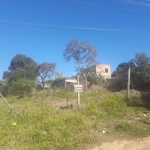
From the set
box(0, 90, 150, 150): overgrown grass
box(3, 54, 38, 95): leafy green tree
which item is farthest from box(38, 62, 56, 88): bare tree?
box(0, 90, 150, 150): overgrown grass

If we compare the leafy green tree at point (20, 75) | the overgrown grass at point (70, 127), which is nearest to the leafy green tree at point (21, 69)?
the leafy green tree at point (20, 75)

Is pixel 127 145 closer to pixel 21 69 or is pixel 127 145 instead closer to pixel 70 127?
pixel 70 127

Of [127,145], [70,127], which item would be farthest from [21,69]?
[127,145]

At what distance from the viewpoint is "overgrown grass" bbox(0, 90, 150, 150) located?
4953mm

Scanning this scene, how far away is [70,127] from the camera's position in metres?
5.71

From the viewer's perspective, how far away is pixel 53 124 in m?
5.77

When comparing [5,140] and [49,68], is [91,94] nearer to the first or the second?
[5,140]

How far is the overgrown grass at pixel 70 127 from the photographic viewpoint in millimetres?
4953

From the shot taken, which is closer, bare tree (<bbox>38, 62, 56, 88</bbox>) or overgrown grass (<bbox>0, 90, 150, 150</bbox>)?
overgrown grass (<bbox>0, 90, 150, 150</bbox>)

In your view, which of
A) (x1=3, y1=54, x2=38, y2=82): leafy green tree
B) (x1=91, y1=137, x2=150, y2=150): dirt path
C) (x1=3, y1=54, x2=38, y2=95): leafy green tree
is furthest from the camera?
(x1=3, y1=54, x2=38, y2=82): leafy green tree

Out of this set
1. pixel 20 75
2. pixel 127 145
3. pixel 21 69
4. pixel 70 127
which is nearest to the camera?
pixel 127 145

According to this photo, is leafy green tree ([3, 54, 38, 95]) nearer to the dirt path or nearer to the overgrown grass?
the overgrown grass

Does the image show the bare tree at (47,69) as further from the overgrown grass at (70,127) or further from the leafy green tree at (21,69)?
the overgrown grass at (70,127)

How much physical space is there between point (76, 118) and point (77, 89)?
5.97 feet
